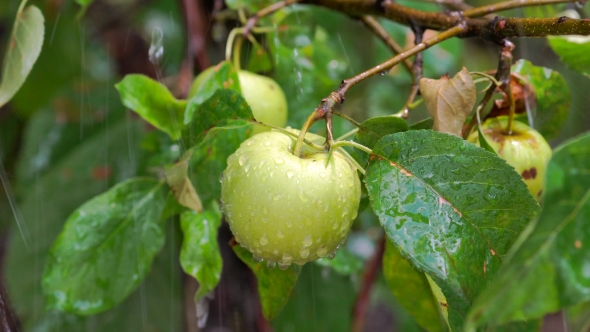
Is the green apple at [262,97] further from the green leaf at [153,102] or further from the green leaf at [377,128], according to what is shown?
the green leaf at [377,128]

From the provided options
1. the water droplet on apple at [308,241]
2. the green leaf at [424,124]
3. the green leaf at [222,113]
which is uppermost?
the green leaf at [222,113]

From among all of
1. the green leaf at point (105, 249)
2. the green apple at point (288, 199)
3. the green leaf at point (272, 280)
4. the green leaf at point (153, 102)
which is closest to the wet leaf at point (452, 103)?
the green apple at point (288, 199)

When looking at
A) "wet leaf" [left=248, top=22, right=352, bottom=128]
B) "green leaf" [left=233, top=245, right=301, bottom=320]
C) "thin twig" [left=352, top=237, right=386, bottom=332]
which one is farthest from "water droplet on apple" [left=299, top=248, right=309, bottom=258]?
"thin twig" [left=352, top=237, right=386, bottom=332]

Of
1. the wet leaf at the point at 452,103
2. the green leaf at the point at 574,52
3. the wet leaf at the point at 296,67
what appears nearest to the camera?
the wet leaf at the point at 452,103

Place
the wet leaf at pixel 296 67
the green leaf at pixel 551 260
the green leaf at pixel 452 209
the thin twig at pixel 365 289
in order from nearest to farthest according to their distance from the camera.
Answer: the green leaf at pixel 551 260 → the green leaf at pixel 452 209 → the wet leaf at pixel 296 67 → the thin twig at pixel 365 289

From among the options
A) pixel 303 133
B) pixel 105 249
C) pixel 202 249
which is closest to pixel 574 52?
pixel 303 133

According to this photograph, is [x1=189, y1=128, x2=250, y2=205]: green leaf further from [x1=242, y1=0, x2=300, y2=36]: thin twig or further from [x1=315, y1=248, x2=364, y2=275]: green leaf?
[x1=315, y1=248, x2=364, y2=275]: green leaf

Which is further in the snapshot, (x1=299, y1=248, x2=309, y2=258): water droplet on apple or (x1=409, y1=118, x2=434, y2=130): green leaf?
(x1=409, y1=118, x2=434, y2=130): green leaf
